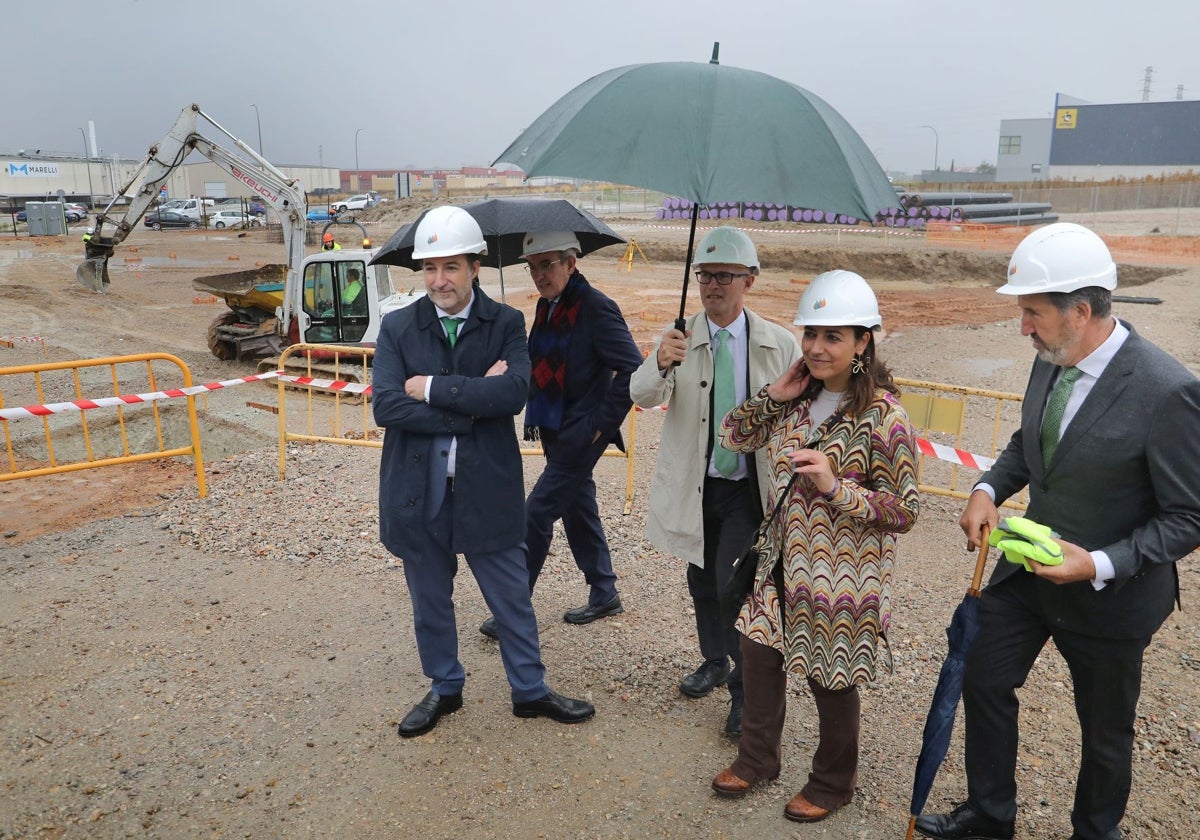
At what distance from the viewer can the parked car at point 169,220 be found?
47.1m

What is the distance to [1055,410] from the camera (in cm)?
283

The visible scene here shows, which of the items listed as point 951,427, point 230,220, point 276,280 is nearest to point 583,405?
point 951,427

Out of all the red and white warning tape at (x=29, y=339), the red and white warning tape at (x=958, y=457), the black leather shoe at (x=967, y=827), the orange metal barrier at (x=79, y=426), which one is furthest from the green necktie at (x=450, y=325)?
the red and white warning tape at (x=29, y=339)

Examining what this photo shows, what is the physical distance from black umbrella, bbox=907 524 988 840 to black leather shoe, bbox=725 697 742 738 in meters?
0.94

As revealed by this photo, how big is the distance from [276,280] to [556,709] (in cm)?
1714

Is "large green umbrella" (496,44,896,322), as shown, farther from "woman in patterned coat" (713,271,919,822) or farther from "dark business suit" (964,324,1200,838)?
"dark business suit" (964,324,1200,838)

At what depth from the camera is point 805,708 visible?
4.12m

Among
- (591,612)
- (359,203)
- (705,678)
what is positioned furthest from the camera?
(359,203)

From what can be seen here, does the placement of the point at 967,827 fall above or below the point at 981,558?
below

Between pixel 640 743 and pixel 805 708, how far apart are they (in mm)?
837

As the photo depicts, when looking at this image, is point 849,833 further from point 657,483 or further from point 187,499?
point 187,499

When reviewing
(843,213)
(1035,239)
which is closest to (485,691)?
(843,213)

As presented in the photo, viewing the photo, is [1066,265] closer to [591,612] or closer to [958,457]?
[591,612]

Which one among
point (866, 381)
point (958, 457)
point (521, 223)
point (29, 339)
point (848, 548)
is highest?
point (521, 223)
